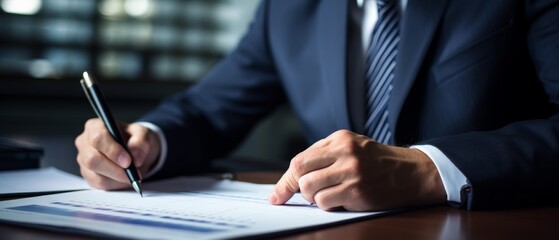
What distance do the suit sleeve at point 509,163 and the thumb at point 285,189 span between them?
0.19 metres

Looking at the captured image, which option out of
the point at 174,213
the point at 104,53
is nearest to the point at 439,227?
the point at 174,213

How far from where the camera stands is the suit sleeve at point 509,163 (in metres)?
0.74

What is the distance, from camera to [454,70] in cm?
102

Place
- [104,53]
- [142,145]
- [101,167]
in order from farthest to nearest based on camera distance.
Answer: [104,53] < [142,145] < [101,167]

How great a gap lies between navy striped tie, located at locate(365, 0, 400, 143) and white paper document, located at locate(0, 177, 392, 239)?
1.09 feet

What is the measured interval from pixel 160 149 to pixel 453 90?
1.64 feet

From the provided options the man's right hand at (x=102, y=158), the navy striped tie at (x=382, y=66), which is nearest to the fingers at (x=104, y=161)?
the man's right hand at (x=102, y=158)

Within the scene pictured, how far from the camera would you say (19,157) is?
42.4 inches

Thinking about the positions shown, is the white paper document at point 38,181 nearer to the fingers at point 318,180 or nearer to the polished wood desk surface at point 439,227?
the polished wood desk surface at point 439,227

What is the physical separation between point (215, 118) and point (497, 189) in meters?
0.76

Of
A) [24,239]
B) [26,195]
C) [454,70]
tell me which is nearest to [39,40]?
[26,195]

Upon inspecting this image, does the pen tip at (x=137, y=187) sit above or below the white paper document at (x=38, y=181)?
below

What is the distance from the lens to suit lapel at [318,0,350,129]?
1120 mm

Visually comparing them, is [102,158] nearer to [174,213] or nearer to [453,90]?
[174,213]
